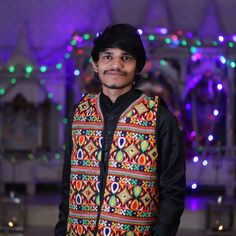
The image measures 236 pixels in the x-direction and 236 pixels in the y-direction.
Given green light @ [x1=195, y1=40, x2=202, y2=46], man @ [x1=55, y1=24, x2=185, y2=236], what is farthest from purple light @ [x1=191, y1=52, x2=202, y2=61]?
man @ [x1=55, y1=24, x2=185, y2=236]

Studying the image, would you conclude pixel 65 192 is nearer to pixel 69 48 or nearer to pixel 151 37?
pixel 151 37

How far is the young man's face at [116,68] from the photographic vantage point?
75.7 inches

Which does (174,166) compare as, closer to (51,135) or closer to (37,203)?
(37,203)

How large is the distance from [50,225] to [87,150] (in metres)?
3.60

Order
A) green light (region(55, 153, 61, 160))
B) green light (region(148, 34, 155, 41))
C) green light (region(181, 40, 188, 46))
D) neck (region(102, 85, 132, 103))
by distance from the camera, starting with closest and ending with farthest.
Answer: neck (region(102, 85, 132, 103))
green light (region(148, 34, 155, 41))
green light (region(181, 40, 188, 46))
green light (region(55, 153, 61, 160))

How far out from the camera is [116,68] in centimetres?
191

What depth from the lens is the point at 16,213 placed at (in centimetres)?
528

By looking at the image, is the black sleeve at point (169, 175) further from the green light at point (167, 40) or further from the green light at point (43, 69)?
the green light at point (43, 69)

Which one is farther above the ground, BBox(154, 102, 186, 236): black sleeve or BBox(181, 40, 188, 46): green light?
BBox(181, 40, 188, 46): green light

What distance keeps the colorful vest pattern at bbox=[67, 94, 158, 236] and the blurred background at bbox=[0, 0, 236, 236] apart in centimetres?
407

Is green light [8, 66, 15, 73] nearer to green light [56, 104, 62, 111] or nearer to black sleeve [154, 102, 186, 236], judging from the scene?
green light [56, 104, 62, 111]

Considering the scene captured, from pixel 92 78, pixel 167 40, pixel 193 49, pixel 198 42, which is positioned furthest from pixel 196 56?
pixel 92 78

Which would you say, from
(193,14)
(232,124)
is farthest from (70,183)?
(193,14)

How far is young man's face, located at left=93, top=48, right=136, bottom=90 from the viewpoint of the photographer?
1.92 metres
